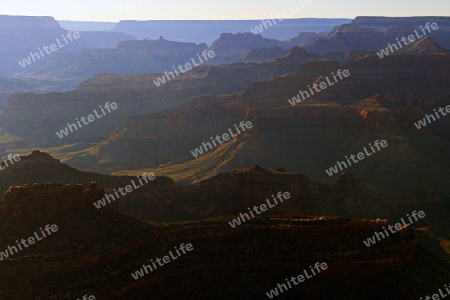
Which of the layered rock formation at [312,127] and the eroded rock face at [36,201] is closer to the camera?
the eroded rock face at [36,201]

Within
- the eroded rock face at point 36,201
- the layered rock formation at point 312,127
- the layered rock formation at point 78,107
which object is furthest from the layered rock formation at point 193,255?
the layered rock formation at point 78,107

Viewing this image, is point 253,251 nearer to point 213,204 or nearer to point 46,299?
point 46,299

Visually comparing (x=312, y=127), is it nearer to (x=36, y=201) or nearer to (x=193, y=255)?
(x=193, y=255)

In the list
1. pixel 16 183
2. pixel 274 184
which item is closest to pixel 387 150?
pixel 274 184

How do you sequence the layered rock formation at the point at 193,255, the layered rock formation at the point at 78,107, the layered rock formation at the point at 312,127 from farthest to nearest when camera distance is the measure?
the layered rock formation at the point at 78,107, the layered rock formation at the point at 312,127, the layered rock formation at the point at 193,255

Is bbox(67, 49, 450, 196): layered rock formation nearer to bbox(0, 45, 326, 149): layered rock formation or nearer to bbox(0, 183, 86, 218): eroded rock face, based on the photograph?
bbox(0, 45, 326, 149): layered rock formation

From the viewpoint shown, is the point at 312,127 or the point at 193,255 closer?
the point at 193,255

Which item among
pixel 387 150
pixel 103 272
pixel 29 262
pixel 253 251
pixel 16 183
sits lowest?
pixel 387 150

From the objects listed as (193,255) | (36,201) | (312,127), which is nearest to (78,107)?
(312,127)

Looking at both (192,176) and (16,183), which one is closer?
(16,183)

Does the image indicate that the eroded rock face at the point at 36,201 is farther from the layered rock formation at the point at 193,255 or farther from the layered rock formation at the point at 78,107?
the layered rock formation at the point at 78,107

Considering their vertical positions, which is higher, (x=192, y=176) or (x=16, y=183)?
(x=16, y=183)
